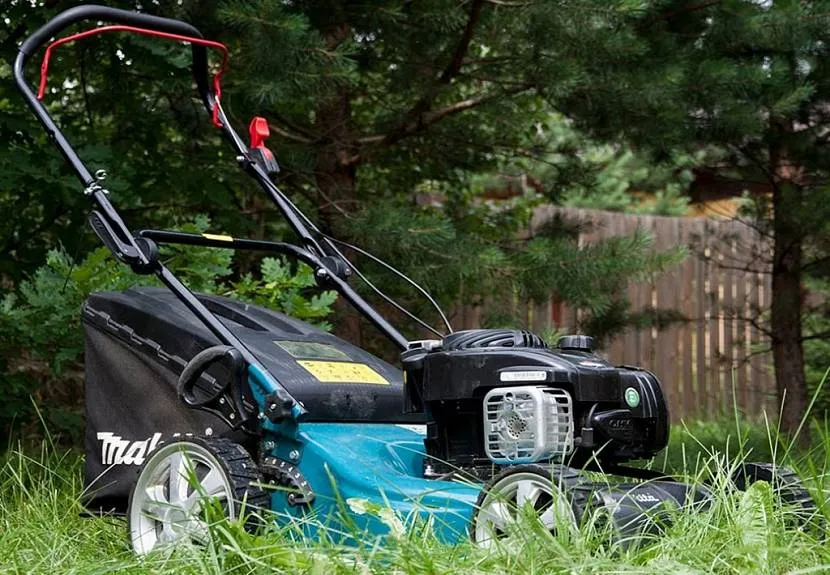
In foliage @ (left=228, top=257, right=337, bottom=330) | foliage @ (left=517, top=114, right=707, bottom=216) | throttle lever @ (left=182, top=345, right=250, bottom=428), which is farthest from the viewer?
foliage @ (left=517, top=114, right=707, bottom=216)

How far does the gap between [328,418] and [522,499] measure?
0.68 metres

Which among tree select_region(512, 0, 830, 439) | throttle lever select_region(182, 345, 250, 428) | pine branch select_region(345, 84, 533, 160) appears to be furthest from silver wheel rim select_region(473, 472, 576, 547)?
pine branch select_region(345, 84, 533, 160)

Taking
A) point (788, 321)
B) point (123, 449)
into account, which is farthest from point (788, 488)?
point (788, 321)

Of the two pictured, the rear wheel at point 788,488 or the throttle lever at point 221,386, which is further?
the throttle lever at point 221,386

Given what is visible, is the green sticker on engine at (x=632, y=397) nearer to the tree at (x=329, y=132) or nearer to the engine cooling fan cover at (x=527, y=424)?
the engine cooling fan cover at (x=527, y=424)

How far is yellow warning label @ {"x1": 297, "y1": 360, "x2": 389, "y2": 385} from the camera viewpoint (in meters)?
3.05

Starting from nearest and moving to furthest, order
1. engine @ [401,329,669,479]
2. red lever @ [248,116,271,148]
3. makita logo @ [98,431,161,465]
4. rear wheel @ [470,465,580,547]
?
rear wheel @ [470,465,580,547]
engine @ [401,329,669,479]
makita logo @ [98,431,161,465]
red lever @ [248,116,271,148]

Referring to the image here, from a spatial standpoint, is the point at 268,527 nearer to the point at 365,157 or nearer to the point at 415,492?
the point at 415,492

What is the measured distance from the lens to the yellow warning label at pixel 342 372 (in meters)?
3.05

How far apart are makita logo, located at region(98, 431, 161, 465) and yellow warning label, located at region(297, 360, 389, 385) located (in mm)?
431

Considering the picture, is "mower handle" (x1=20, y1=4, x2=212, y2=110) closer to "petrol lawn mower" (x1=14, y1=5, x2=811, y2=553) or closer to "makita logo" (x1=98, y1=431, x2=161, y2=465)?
"petrol lawn mower" (x1=14, y1=5, x2=811, y2=553)

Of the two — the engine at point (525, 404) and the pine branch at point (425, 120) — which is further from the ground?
the pine branch at point (425, 120)

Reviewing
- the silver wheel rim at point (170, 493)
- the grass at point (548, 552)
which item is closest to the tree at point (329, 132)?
the silver wheel rim at point (170, 493)

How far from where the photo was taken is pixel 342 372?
3.12m
